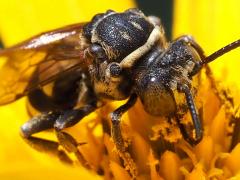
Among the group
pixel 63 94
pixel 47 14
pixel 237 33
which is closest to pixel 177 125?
pixel 63 94

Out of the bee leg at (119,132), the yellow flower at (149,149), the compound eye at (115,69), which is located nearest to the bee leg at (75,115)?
the yellow flower at (149,149)

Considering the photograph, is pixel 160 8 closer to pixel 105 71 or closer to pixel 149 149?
pixel 149 149

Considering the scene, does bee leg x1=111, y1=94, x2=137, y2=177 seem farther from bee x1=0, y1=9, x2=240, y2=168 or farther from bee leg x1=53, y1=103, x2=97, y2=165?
bee leg x1=53, y1=103, x2=97, y2=165

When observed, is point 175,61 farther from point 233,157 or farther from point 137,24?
point 233,157

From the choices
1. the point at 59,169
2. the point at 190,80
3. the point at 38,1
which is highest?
the point at 190,80

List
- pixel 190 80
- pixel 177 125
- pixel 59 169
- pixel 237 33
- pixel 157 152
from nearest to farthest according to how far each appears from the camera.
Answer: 1. pixel 190 80
2. pixel 177 125
3. pixel 157 152
4. pixel 59 169
5. pixel 237 33

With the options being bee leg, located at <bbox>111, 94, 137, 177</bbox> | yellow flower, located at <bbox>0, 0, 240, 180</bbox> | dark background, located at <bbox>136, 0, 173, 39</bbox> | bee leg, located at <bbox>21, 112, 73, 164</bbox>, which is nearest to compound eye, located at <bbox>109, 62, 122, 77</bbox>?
bee leg, located at <bbox>111, 94, 137, 177</bbox>

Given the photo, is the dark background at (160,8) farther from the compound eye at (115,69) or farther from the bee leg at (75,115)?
the compound eye at (115,69)
